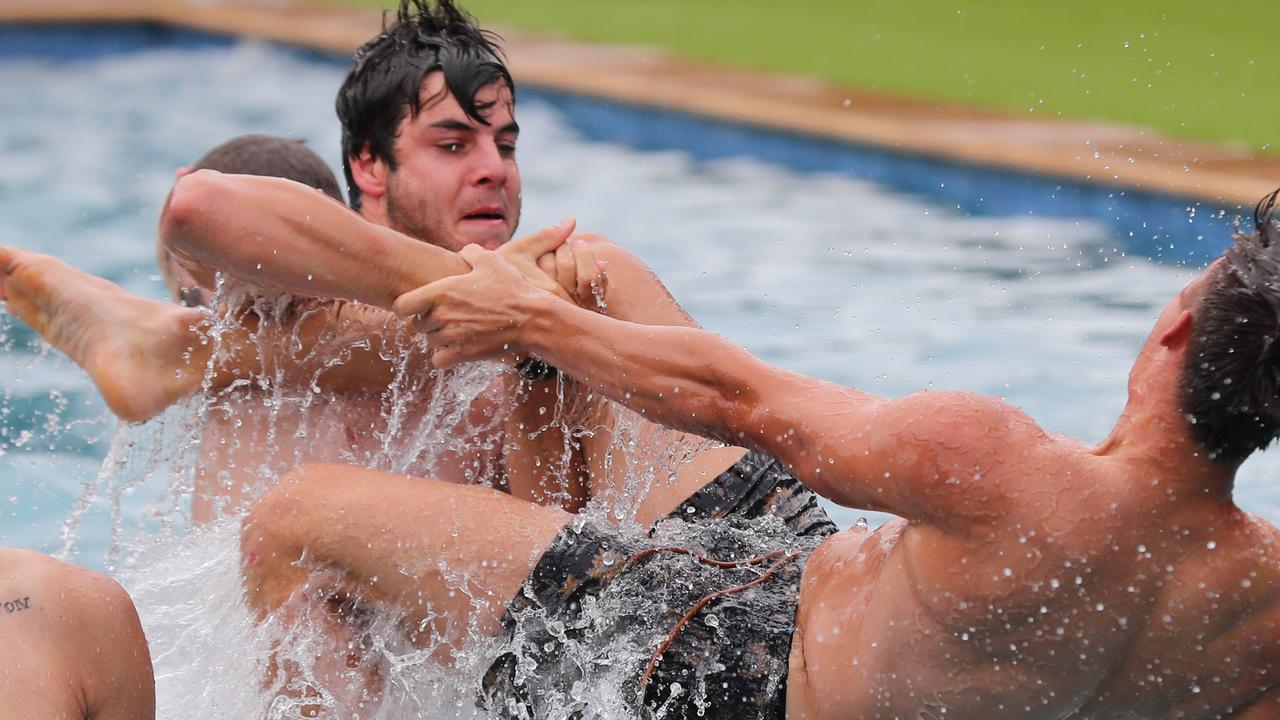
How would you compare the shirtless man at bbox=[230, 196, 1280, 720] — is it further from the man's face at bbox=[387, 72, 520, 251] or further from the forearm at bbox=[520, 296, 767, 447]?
the man's face at bbox=[387, 72, 520, 251]

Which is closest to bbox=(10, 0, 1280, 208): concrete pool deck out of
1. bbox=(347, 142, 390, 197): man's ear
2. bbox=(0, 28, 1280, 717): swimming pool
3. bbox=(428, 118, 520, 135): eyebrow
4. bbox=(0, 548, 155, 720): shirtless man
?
bbox=(0, 28, 1280, 717): swimming pool

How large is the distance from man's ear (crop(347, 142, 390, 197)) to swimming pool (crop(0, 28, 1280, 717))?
0.72 metres

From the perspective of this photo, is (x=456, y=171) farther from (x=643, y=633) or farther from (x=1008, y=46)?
(x=1008, y=46)

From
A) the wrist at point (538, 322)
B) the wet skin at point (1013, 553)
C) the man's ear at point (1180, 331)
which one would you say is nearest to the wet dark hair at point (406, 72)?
the wrist at point (538, 322)

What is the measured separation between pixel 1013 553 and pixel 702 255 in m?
5.65

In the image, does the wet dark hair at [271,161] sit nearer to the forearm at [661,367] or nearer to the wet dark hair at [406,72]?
the wet dark hair at [406,72]

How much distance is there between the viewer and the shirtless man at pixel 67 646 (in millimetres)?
2340

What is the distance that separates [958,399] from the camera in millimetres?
2338

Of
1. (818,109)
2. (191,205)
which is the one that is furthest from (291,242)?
(818,109)

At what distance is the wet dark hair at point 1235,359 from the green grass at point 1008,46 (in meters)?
5.77

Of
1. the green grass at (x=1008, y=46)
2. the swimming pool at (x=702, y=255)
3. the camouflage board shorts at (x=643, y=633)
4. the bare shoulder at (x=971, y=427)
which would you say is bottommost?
A: the swimming pool at (x=702, y=255)

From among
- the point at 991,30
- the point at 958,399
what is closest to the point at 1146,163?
the point at 991,30

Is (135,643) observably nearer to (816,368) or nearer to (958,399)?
(958,399)

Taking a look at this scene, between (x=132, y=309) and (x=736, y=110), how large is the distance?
6.00 metres
